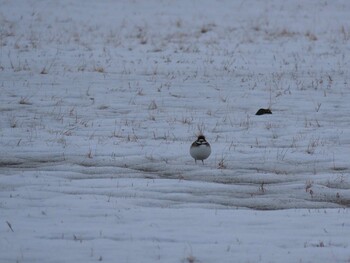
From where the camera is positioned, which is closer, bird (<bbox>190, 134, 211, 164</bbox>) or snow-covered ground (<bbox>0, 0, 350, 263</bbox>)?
snow-covered ground (<bbox>0, 0, 350, 263</bbox>)

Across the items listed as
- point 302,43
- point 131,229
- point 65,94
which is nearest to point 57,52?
point 65,94

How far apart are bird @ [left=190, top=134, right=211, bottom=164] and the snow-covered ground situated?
0.19 m

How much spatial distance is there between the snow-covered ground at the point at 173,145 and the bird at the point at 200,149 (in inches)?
7.7

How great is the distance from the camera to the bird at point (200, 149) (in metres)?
7.83

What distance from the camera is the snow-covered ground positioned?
5672mm

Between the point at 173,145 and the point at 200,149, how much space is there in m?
1.37

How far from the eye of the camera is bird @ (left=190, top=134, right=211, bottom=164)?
7828 millimetres

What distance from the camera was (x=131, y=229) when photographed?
5883 mm

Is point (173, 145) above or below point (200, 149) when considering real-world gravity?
above

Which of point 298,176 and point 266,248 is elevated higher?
point 298,176

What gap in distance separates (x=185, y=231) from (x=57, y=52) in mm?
12184

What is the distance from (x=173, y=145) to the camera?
9195 millimetres

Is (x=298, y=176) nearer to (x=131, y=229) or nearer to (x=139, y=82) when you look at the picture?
(x=131, y=229)

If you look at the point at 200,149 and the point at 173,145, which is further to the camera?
the point at 173,145
